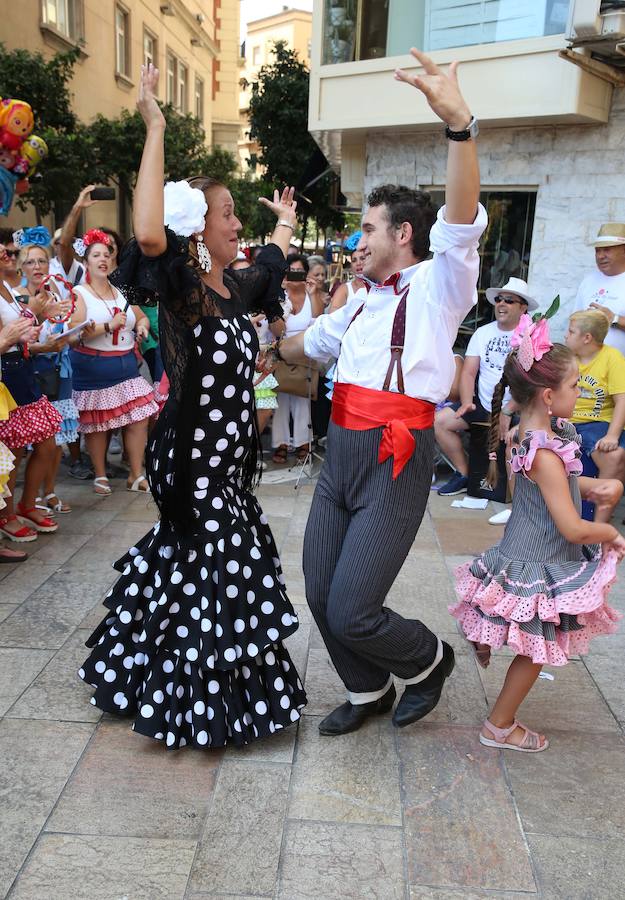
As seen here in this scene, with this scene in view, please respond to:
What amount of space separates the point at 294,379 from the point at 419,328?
182 inches

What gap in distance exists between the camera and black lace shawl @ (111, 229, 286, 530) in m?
2.57

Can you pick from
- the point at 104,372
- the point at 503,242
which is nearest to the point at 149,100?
the point at 104,372

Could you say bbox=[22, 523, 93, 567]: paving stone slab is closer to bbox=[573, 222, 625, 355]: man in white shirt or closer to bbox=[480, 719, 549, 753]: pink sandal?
bbox=[480, 719, 549, 753]: pink sandal

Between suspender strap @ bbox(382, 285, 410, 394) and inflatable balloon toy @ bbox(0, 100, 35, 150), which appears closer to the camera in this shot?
suspender strap @ bbox(382, 285, 410, 394)

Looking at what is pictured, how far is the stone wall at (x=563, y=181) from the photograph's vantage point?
6961 millimetres

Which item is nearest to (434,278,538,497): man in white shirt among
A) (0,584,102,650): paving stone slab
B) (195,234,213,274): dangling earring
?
(0,584,102,650): paving stone slab

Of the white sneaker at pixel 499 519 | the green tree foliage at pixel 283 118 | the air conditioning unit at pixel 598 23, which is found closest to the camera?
the white sneaker at pixel 499 519

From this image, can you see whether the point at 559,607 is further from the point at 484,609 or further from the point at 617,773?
the point at 617,773

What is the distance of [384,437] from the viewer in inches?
107

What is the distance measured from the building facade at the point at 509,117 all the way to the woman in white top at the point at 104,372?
351 cm

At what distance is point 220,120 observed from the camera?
117ft

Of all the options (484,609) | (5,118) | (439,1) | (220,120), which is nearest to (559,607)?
(484,609)

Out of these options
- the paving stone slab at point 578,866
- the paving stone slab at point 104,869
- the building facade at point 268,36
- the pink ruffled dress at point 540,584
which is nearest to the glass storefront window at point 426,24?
the pink ruffled dress at point 540,584

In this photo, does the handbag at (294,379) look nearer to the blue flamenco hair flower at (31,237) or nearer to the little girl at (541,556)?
the blue flamenco hair flower at (31,237)
